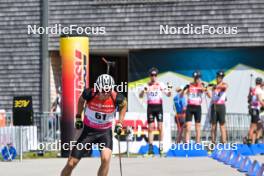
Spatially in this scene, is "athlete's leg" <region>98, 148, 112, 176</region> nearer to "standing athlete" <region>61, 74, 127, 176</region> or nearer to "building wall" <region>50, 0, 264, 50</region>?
"standing athlete" <region>61, 74, 127, 176</region>

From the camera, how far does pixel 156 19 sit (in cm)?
2541

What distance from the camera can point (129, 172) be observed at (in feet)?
43.7

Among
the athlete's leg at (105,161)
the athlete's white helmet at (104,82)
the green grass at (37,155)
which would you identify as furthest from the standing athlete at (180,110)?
the athlete's white helmet at (104,82)

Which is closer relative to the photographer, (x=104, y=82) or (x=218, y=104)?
(x=104, y=82)

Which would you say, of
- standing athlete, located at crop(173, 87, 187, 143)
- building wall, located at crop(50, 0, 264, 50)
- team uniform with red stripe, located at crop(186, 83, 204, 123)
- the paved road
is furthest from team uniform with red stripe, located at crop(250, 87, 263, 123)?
building wall, located at crop(50, 0, 264, 50)

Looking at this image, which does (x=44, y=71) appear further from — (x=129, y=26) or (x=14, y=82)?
(x=129, y=26)

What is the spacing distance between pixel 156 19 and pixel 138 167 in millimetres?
12000

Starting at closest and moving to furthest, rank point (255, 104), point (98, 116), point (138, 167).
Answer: point (98, 116) < point (138, 167) < point (255, 104)

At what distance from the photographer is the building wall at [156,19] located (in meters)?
24.7

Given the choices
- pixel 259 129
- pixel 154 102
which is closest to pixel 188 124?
pixel 154 102

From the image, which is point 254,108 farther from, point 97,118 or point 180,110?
point 97,118

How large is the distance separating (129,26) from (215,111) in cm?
842

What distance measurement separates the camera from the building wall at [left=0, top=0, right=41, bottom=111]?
86.2 feet

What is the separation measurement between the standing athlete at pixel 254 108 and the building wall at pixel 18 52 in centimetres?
984
